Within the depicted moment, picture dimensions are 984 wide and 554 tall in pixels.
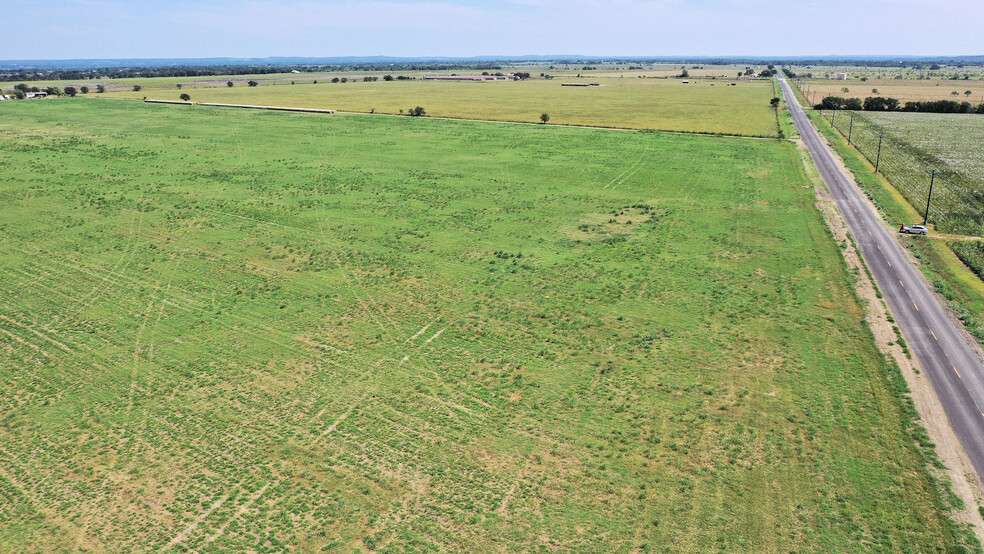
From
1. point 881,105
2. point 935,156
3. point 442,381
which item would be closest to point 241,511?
point 442,381

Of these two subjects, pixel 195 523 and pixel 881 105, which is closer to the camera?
pixel 195 523

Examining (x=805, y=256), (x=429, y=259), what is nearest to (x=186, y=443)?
(x=429, y=259)

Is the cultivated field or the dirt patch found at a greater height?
the cultivated field

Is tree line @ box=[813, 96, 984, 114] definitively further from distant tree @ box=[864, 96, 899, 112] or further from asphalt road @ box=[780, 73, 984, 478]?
asphalt road @ box=[780, 73, 984, 478]

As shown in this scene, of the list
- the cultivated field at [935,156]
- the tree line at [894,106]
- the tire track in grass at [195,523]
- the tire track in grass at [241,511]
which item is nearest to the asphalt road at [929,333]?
the cultivated field at [935,156]

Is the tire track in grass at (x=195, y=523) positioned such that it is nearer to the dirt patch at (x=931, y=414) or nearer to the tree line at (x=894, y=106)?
the dirt patch at (x=931, y=414)

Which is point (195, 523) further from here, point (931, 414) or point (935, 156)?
point (935, 156)

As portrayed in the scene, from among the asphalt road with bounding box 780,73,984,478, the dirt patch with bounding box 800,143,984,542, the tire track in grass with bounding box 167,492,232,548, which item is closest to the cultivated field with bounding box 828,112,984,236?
the asphalt road with bounding box 780,73,984,478
